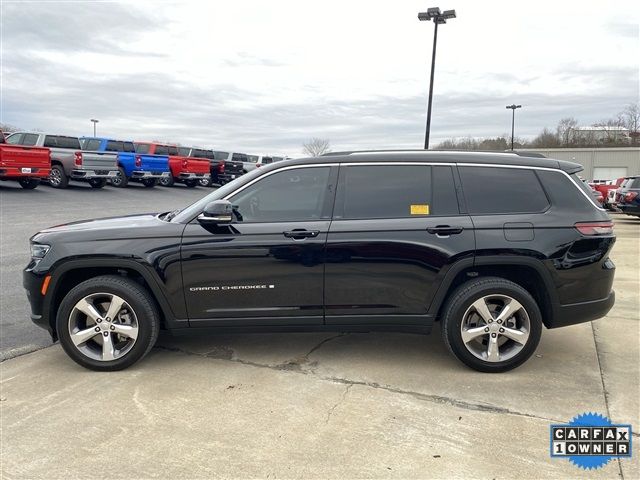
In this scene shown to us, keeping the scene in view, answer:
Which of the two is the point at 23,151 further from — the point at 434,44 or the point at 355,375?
the point at 355,375

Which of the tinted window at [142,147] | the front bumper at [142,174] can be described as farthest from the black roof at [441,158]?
the tinted window at [142,147]

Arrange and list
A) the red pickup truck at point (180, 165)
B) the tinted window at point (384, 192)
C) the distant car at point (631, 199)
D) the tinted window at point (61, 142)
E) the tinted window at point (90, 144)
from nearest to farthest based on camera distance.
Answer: the tinted window at point (384, 192) < the distant car at point (631, 199) < the tinted window at point (61, 142) < the tinted window at point (90, 144) < the red pickup truck at point (180, 165)

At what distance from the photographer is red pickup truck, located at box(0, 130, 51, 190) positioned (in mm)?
16312

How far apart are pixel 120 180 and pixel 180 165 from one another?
10.4 feet

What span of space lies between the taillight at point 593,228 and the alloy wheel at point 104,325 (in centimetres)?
365

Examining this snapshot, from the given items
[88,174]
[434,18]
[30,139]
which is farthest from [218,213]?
[30,139]

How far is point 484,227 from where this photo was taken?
399 centimetres

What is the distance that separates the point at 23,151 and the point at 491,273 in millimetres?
17207

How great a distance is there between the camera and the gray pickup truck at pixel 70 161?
62.2 ft

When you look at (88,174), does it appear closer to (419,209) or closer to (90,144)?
(90,144)

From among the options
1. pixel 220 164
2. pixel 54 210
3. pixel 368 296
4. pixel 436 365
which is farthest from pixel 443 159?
pixel 220 164

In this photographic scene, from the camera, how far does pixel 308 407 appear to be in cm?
347

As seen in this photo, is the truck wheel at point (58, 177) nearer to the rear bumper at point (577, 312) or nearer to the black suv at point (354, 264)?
the black suv at point (354, 264)

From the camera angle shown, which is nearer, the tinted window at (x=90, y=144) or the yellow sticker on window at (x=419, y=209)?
the yellow sticker on window at (x=419, y=209)
